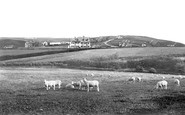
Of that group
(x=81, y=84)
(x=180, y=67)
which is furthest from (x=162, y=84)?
(x=180, y=67)

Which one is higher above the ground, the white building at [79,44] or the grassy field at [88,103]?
the white building at [79,44]

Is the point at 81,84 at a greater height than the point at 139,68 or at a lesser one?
greater

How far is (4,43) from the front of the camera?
3009 inches

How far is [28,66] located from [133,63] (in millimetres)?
17571

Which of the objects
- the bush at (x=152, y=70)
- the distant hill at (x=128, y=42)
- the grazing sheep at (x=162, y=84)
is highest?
the distant hill at (x=128, y=42)

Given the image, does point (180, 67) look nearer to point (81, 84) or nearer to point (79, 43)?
point (81, 84)

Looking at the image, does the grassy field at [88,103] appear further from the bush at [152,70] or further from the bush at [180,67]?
the bush at [180,67]

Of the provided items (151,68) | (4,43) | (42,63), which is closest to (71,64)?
(42,63)

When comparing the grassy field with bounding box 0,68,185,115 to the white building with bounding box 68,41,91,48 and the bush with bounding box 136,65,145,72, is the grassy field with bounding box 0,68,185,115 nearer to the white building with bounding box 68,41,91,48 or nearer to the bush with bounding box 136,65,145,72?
the bush with bounding box 136,65,145,72

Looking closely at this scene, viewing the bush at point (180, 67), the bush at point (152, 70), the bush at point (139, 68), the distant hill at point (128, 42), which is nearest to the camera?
the bush at point (139, 68)

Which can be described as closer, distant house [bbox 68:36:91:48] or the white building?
distant house [bbox 68:36:91:48]

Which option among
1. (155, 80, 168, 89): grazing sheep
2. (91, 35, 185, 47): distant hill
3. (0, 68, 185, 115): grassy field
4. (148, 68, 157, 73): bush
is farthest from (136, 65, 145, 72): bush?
(91, 35, 185, 47): distant hill

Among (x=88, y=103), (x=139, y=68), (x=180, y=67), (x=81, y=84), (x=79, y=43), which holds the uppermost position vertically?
(x=79, y=43)

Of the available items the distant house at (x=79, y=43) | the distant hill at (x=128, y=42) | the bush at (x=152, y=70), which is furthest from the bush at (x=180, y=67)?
the distant house at (x=79, y=43)
